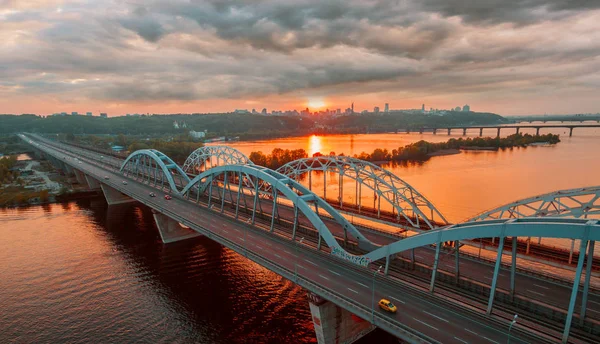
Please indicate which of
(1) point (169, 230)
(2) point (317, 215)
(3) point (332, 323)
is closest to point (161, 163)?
(1) point (169, 230)

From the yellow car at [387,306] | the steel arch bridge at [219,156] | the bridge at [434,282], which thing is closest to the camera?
the bridge at [434,282]

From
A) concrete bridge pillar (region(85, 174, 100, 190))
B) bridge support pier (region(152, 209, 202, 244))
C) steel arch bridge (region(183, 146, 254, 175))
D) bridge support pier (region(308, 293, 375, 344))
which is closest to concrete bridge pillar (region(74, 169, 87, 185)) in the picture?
concrete bridge pillar (region(85, 174, 100, 190))

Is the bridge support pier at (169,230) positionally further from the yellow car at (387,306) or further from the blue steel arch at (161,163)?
the yellow car at (387,306)

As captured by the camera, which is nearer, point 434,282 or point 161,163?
point 434,282

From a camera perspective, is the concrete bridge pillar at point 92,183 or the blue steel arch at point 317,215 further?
the concrete bridge pillar at point 92,183

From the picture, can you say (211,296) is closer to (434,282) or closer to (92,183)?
(434,282)

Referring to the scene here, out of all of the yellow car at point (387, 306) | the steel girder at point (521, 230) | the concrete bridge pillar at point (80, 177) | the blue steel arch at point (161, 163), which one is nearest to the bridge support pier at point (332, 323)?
the yellow car at point (387, 306)

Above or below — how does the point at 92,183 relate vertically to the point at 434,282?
below
